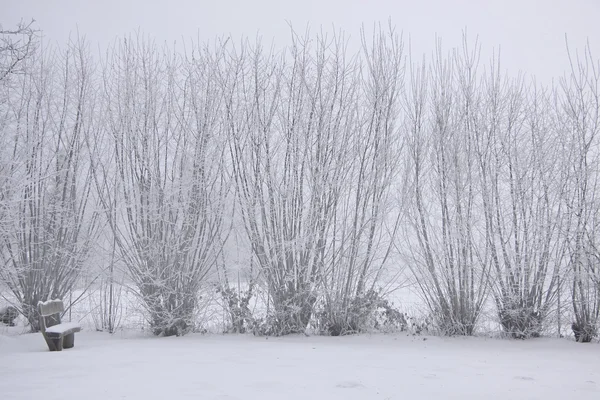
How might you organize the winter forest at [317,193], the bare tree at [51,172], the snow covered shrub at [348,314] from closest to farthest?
the winter forest at [317,193], the snow covered shrub at [348,314], the bare tree at [51,172]

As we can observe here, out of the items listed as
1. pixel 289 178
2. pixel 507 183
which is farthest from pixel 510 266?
pixel 289 178

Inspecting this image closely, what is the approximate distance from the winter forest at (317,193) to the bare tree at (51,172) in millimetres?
41

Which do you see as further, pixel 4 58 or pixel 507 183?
pixel 507 183

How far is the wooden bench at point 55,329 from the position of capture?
5363 millimetres

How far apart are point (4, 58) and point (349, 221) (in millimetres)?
4748

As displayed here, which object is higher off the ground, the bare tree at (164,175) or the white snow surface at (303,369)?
the bare tree at (164,175)

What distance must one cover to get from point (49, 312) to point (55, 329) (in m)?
0.56

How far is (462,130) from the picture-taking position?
6.93 metres

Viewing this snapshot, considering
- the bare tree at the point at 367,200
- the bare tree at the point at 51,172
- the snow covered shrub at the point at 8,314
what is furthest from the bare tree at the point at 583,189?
the snow covered shrub at the point at 8,314

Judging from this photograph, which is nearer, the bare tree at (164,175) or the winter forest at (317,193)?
the winter forest at (317,193)

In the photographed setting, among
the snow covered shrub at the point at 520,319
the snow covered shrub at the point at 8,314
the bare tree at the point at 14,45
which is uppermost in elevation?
the bare tree at the point at 14,45

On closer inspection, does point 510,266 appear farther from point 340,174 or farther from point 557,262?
point 340,174

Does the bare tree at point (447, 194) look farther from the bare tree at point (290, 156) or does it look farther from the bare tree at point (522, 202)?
the bare tree at point (290, 156)

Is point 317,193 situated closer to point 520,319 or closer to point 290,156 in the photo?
point 290,156
